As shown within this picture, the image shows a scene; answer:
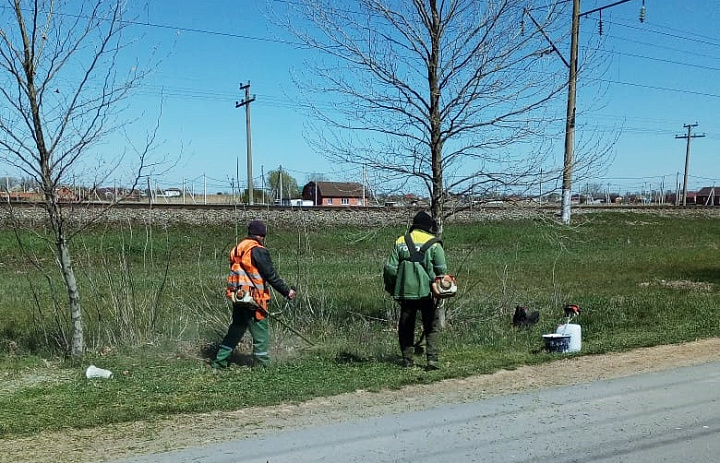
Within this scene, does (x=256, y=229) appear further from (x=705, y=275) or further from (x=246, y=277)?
(x=705, y=275)

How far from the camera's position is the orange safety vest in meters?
7.48

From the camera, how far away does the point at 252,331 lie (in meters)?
7.61

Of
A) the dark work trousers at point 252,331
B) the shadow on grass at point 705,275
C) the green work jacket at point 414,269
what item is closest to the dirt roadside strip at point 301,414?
the green work jacket at point 414,269

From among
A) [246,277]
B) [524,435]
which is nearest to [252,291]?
[246,277]

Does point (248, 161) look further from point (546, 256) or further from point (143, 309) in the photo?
point (143, 309)

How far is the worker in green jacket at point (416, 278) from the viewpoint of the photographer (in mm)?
7395

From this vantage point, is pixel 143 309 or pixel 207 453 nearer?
pixel 207 453

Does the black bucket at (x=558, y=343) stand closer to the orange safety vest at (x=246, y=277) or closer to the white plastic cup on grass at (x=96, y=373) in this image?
the orange safety vest at (x=246, y=277)

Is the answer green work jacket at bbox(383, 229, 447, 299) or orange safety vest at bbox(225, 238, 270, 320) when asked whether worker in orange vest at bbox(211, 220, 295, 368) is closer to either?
orange safety vest at bbox(225, 238, 270, 320)

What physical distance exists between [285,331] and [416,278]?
267 cm

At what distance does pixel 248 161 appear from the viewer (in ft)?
142

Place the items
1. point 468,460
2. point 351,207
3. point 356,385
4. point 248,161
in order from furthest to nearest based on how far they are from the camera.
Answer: point 248,161 → point 351,207 → point 356,385 → point 468,460

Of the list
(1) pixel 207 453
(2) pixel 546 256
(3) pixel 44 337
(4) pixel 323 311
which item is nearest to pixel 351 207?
(2) pixel 546 256

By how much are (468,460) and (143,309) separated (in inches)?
225
